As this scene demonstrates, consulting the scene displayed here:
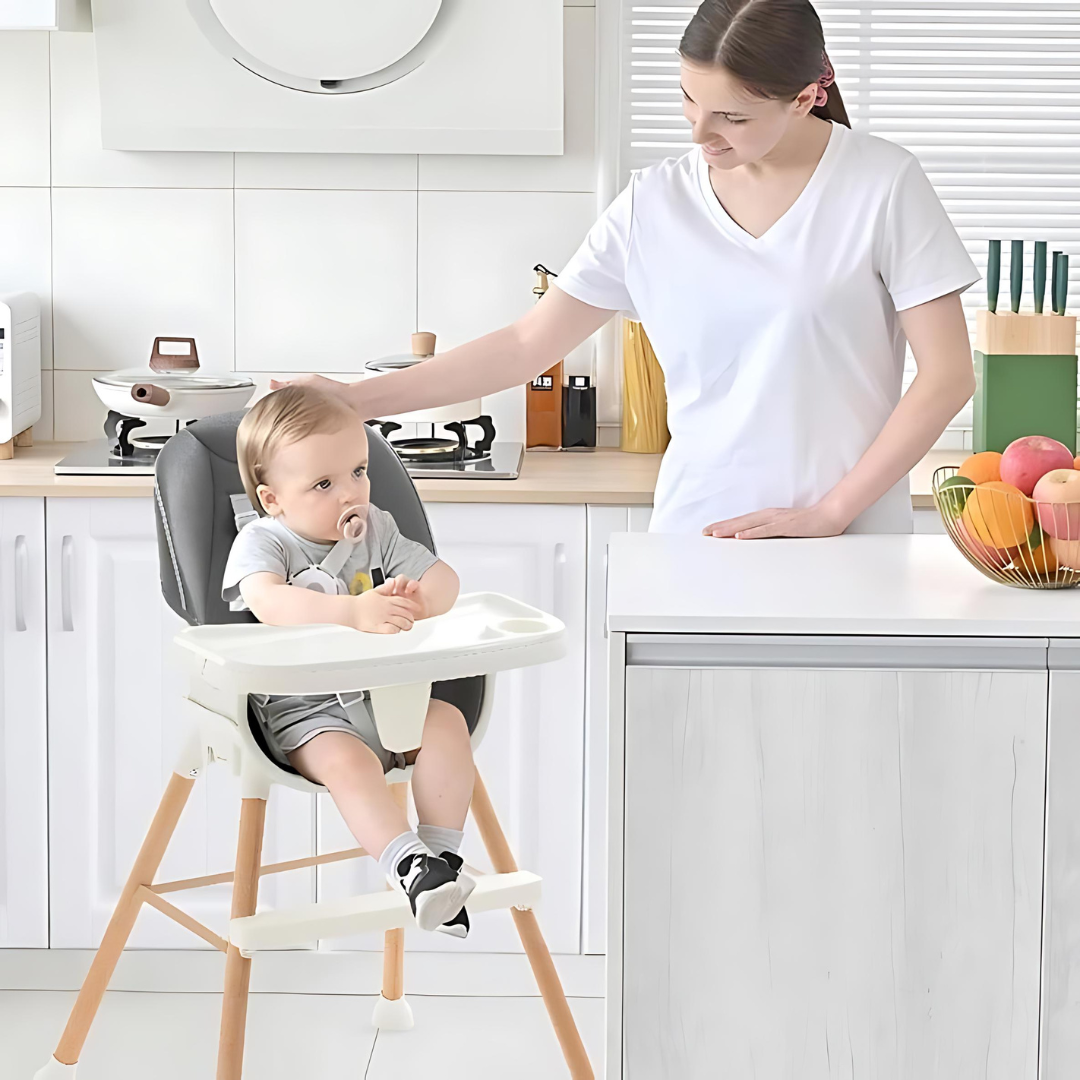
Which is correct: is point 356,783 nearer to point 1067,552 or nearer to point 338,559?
point 338,559

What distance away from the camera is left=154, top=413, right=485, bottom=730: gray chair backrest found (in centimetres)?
173

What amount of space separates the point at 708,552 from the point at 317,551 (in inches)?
17.2

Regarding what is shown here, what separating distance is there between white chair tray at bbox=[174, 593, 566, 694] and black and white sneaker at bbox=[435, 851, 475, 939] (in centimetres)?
21

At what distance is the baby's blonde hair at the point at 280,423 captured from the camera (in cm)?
155

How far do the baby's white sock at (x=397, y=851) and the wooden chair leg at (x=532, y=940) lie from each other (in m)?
0.30

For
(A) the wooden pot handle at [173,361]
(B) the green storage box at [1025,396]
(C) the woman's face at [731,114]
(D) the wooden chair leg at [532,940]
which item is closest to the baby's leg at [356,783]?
(D) the wooden chair leg at [532,940]

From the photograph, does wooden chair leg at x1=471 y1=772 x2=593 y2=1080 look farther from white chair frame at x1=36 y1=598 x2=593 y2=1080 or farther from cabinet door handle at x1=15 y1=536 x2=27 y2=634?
cabinet door handle at x1=15 y1=536 x2=27 y2=634

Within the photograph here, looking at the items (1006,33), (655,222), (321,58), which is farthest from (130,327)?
(1006,33)

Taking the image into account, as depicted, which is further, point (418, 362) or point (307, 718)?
point (418, 362)

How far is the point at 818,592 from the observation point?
1.32 m

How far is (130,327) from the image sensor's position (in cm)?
286

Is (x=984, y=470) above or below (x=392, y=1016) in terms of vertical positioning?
above

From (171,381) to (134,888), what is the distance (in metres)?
1.00

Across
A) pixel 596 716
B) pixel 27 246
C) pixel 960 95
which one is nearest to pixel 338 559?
pixel 596 716
